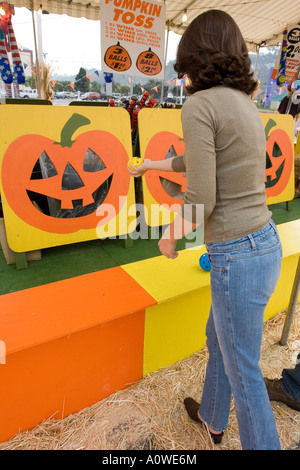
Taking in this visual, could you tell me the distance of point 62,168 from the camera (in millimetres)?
2256

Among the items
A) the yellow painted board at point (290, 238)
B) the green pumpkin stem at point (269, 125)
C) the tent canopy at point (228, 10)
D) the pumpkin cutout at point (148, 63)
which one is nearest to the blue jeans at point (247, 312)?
the yellow painted board at point (290, 238)

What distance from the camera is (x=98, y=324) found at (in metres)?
1.27

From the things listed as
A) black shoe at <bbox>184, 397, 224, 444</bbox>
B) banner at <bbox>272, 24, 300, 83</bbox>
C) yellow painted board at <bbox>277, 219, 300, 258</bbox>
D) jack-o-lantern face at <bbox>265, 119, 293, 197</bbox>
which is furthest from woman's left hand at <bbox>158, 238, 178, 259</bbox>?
banner at <bbox>272, 24, 300, 83</bbox>

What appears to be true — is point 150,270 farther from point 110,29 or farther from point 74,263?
point 110,29

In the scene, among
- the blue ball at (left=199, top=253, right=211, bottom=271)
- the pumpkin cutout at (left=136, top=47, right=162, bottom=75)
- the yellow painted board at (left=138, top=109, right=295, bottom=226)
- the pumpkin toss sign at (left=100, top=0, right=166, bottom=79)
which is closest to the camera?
the blue ball at (left=199, top=253, right=211, bottom=271)

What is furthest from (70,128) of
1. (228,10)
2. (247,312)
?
(228,10)

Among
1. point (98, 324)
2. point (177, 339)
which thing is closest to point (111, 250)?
point (177, 339)

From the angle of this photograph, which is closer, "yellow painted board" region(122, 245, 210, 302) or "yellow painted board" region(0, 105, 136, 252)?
"yellow painted board" region(122, 245, 210, 302)

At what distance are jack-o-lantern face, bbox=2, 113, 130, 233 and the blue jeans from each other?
5.50 feet

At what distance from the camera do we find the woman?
2.49 ft

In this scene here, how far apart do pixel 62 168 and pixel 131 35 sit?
3230 millimetres

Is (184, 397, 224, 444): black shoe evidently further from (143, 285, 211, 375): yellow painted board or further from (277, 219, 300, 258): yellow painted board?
(277, 219, 300, 258): yellow painted board
